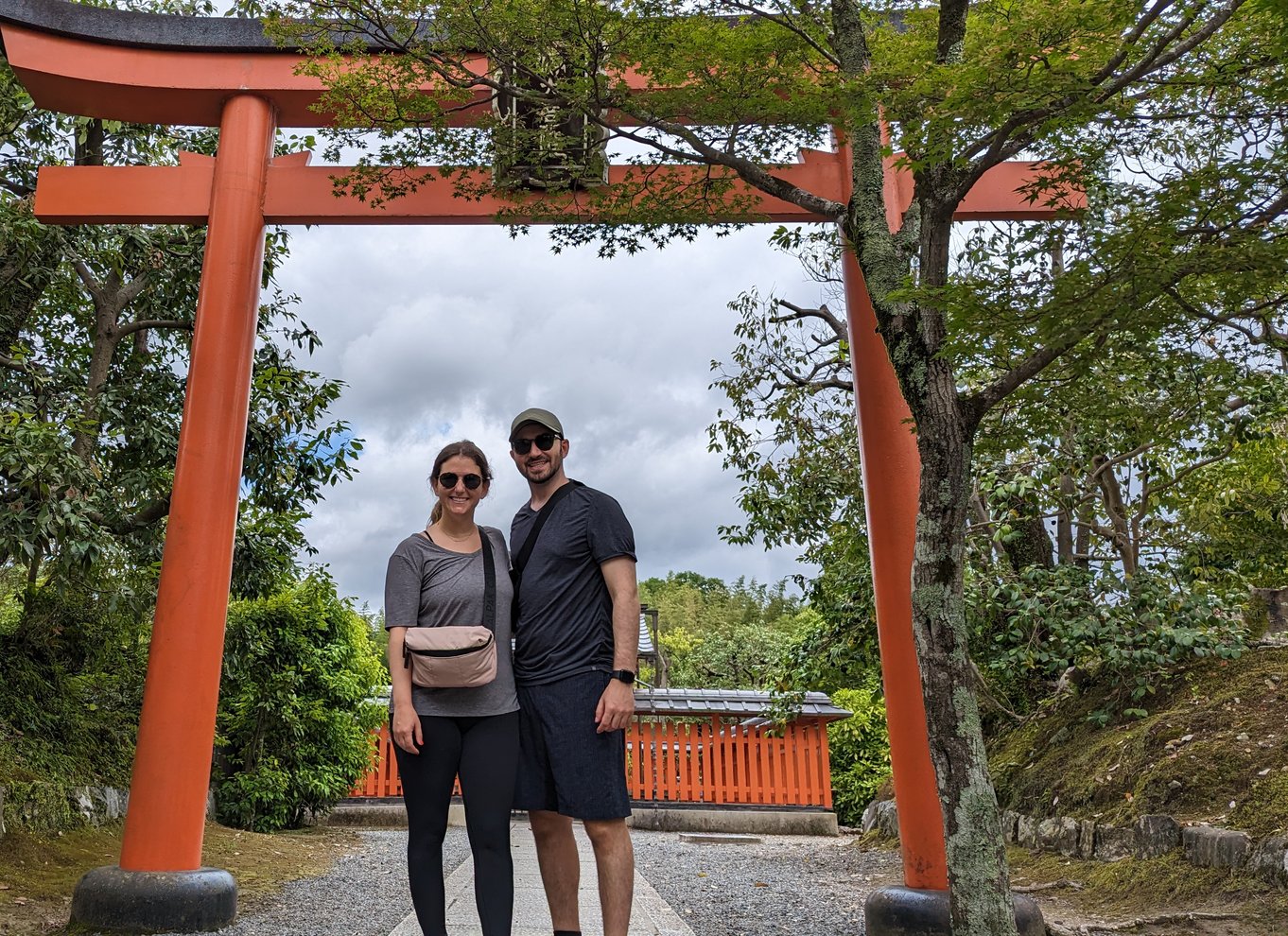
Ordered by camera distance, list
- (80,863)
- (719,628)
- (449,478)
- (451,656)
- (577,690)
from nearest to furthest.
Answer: (451,656), (577,690), (449,478), (80,863), (719,628)

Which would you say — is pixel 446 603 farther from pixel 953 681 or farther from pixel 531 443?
pixel 953 681

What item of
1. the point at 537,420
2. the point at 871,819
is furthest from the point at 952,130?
the point at 871,819

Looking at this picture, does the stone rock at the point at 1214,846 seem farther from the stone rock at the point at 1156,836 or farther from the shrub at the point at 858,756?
the shrub at the point at 858,756

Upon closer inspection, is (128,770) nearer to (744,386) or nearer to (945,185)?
(744,386)

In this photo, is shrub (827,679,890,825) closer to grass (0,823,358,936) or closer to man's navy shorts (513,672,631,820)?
grass (0,823,358,936)

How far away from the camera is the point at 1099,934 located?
365 centimetres

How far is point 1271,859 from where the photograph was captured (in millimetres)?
3670

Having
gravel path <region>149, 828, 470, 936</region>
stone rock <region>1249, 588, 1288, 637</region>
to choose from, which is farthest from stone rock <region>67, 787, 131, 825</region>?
stone rock <region>1249, 588, 1288, 637</region>

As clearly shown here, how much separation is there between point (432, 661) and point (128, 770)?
5.24m

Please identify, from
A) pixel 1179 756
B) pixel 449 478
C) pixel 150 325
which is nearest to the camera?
pixel 449 478

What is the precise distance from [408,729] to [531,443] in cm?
84

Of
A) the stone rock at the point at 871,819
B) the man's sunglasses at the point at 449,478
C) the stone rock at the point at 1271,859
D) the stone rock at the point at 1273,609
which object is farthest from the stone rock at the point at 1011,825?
the man's sunglasses at the point at 449,478

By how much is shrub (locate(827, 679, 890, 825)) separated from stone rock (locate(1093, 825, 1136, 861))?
624 centimetres

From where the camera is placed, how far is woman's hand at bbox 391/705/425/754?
2.37 m
